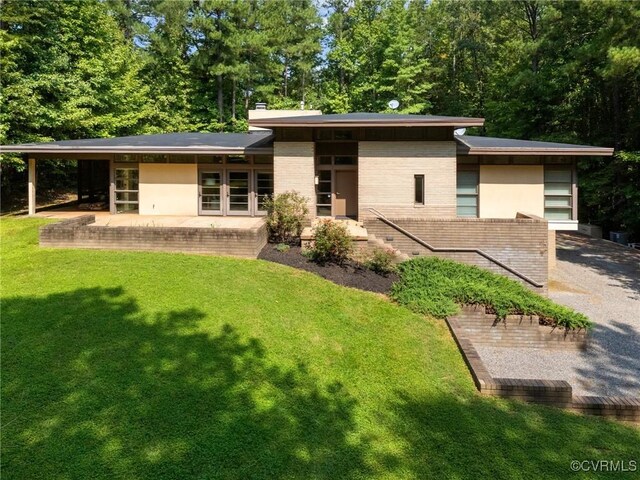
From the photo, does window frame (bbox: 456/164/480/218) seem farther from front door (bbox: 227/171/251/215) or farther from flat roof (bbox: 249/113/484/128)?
front door (bbox: 227/171/251/215)

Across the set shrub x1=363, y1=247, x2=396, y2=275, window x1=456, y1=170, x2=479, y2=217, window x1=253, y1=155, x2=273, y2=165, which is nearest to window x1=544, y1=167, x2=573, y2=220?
window x1=456, y1=170, x2=479, y2=217

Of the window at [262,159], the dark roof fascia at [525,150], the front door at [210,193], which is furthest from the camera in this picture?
the front door at [210,193]

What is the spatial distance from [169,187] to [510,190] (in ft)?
43.2

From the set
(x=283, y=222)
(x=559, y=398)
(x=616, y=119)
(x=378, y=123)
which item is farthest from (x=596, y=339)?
(x=616, y=119)

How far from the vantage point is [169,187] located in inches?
656

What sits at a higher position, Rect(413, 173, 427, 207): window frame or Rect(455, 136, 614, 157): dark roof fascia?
Rect(455, 136, 614, 157): dark roof fascia

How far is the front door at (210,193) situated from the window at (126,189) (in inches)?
108

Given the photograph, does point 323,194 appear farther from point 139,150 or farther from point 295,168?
point 139,150

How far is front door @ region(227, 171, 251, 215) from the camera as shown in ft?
54.6

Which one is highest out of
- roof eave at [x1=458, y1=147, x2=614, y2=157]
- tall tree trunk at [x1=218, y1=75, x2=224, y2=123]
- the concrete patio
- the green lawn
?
tall tree trunk at [x1=218, y1=75, x2=224, y2=123]

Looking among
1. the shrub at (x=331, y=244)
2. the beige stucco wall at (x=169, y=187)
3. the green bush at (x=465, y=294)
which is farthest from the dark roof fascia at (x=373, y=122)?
the green bush at (x=465, y=294)

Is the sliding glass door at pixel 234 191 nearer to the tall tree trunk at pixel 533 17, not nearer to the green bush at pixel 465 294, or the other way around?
the green bush at pixel 465 294

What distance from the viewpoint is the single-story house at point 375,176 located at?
13094mm

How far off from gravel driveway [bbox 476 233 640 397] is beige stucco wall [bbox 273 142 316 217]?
25.2ft
